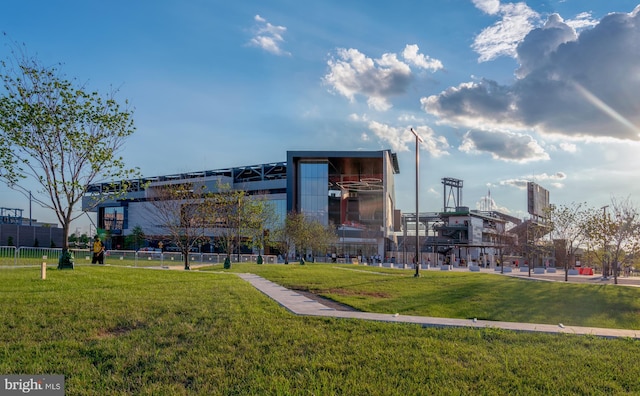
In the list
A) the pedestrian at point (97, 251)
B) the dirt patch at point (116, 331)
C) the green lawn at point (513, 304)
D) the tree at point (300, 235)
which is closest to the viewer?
the dirt patch at point (116, 331)

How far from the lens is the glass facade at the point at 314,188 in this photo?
265 feet

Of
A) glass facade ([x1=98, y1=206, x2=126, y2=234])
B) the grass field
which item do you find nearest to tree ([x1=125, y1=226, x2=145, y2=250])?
glass facade ([x1=98, y1=206, x2=126, y2=234])

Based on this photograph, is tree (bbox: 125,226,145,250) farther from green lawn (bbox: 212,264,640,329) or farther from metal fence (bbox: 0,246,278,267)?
green lawn (bbox: 212,264,640,329)

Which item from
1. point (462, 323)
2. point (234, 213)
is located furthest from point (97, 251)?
point (462, 323)

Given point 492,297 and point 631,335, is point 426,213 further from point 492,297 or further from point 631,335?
point 631,335

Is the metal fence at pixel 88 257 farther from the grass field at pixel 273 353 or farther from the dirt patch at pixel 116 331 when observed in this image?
the dirt patch at pixel 116 331

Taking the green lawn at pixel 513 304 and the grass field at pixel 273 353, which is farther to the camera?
the green lawn at pixel 513 304

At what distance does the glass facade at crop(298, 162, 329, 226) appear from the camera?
80812 millimetres

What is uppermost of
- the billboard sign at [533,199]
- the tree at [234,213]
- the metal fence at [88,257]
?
the billboard sign at [533,199]

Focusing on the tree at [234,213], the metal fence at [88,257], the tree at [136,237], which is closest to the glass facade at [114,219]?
the tree at [136,237]

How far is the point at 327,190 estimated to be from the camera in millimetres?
81562

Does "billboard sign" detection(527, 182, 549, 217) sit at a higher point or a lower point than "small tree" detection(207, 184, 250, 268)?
higher

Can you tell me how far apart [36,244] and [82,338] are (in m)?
78.6

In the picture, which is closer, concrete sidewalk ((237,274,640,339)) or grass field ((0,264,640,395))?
grass field ((0,264,640,395))
